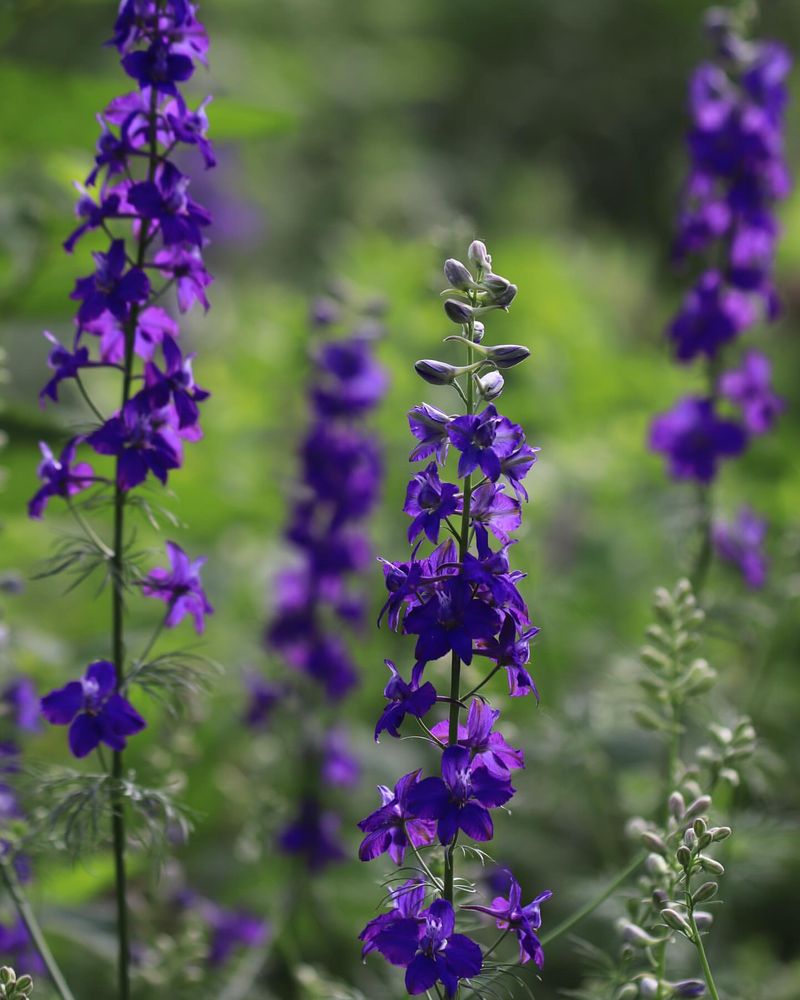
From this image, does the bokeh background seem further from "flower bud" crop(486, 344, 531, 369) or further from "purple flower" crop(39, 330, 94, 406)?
"flower bud" crop(486, 344, 531, 369)

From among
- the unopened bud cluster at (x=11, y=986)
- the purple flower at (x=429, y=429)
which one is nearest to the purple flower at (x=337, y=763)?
the unopened bud cluster at (x=11, y=986)

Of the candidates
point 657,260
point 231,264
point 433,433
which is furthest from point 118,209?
point 231,264

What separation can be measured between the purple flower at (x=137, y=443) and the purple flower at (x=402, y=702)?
43 cm

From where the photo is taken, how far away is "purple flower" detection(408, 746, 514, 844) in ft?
4.50

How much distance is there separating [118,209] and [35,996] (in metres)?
1.42

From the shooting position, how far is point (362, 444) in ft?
9.75

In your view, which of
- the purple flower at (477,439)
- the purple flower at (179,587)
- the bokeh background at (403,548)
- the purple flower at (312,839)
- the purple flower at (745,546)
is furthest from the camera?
the purple flower at (312,839)

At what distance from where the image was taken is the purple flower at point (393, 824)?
4.60 ft

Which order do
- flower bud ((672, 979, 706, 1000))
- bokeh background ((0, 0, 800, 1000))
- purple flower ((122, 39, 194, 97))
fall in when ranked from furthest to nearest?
bokeh background ((0, 0, 800, 1000))
purple flower ((122, 39, 194, 97))
flower bud ((672, 979, 706, 1000))

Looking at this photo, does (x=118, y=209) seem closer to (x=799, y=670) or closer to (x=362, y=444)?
(x=362, y=444)

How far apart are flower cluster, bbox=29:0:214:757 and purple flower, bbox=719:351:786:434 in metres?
1.49

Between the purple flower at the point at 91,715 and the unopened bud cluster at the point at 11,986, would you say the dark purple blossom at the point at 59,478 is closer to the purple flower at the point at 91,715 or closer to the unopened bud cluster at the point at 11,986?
the purple flower at the point at 91,715

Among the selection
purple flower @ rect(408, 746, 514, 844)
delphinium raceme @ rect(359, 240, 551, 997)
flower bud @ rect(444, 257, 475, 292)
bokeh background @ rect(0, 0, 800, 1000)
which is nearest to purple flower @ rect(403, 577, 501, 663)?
delphinium raceme @ rect(359, 240, 551, 997)

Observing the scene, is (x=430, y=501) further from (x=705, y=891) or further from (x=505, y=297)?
(x=705, y=891)
